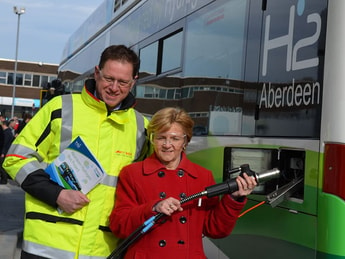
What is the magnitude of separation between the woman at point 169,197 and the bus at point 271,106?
0.22 meters

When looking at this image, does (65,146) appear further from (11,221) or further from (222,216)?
(11,221)

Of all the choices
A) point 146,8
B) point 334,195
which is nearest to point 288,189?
point 334,195

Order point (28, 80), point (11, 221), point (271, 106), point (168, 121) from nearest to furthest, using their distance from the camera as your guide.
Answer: point (168, 121) < point (271, 106) < point (11, 221) < point (28, 80)

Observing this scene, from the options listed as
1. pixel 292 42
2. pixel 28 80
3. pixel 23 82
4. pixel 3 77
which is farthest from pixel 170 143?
pixel 28 80

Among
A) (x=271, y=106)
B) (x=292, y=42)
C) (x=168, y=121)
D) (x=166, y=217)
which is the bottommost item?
(x=166, y=217)

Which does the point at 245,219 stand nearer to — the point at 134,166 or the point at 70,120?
the point at 134,166

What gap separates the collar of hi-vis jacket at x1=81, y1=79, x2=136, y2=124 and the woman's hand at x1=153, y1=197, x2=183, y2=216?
56 cm

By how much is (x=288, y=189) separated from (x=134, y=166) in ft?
2.53

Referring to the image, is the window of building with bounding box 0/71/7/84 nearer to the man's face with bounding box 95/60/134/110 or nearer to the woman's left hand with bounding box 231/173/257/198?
the man's face with bounding box 95/60/134/110

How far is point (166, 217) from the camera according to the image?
8.20 feet

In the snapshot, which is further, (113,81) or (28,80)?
(28,80)

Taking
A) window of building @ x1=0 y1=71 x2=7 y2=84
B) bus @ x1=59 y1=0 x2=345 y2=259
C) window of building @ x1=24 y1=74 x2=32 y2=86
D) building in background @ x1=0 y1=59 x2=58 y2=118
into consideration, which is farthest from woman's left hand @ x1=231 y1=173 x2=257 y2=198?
window of building @ x1=24 y1=74 x2=32 y2=86

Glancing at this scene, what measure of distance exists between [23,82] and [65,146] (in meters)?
52.1

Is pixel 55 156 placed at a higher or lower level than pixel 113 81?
lower
